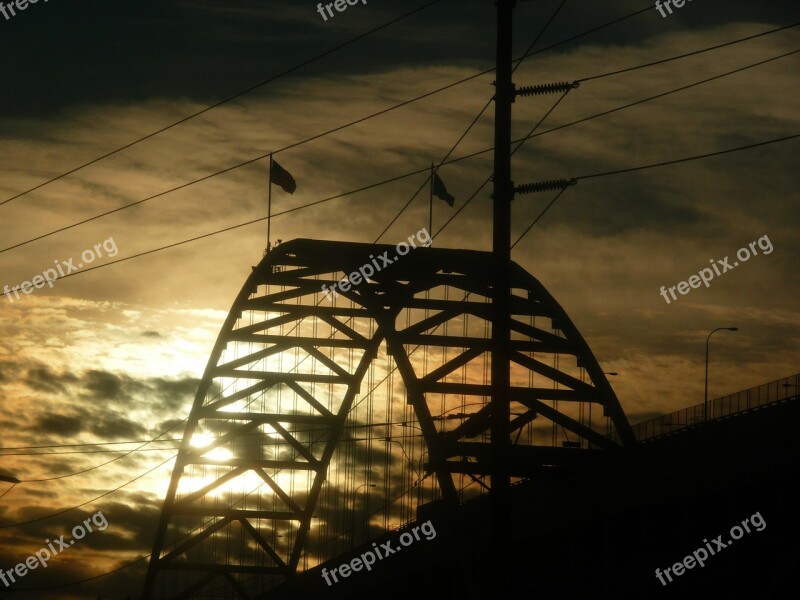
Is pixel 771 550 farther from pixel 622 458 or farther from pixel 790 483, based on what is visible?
pixel 622 458

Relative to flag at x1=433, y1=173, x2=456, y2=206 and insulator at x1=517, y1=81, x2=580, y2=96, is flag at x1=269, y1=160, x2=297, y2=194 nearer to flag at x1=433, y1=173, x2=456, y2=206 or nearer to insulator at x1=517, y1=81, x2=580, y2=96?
flag at x1=433, y1=173, x2=456, y2=206

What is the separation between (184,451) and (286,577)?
1162 centimetres

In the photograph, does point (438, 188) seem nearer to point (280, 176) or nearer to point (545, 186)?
point (280, 176)

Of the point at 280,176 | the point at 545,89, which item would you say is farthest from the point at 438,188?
the point at 545,89

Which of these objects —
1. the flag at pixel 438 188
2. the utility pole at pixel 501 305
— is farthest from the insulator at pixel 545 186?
the flag at pixel 438 188

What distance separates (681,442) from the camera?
4488 cm

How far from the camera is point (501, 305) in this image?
89.5 feet

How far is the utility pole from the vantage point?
2639 centimetres

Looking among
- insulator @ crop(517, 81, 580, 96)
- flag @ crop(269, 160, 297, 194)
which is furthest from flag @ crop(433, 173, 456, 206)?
insulator @ crop(517, 81, 580, 96)

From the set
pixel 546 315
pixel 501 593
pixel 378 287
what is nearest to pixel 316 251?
pixel 378 287

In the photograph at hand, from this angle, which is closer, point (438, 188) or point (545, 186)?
point (545, 186)

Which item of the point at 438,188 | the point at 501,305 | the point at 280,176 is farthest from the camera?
the point at 280,176

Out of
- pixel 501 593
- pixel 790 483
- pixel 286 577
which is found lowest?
pixel 501 593

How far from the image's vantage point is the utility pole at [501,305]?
26391mm
